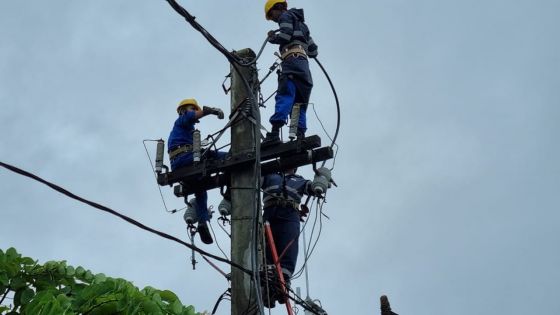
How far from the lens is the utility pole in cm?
798

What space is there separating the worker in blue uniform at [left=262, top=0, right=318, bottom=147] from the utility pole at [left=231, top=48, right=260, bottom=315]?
829 millimetres

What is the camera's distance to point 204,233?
10453 millimetres

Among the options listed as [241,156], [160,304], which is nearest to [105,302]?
[160,304]

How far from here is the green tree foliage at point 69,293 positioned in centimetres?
538

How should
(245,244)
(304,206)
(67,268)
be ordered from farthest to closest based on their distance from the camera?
1. (304,206)
2. (245,244)
3. (67,268)

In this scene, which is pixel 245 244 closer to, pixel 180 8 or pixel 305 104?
pixel 180 8

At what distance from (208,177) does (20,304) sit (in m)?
3.54

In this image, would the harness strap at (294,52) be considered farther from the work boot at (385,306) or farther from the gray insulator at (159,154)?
the work boot at (385,306)

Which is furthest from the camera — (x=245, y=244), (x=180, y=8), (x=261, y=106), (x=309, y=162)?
(x=261, y=106)

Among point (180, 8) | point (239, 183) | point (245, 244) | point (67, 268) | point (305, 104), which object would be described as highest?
point (305, 104)

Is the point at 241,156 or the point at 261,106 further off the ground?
the point at 261,106

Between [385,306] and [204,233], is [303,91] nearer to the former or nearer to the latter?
[204,233]

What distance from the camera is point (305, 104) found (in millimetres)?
10742

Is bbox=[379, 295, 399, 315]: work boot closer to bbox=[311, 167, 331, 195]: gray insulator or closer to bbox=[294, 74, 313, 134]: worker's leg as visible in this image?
bbox=[311, 167, 331, 195]: gray insulator
